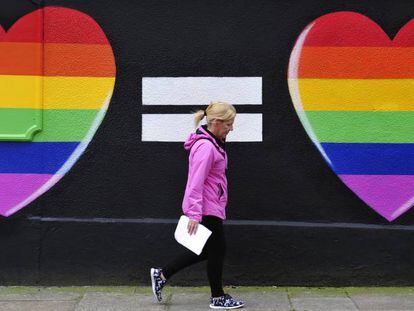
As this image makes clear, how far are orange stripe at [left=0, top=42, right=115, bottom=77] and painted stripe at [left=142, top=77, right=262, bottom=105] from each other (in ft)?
1.44

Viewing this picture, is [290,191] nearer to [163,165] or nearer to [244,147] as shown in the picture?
[244,147]

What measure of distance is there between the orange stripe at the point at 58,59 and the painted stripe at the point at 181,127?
61 centimetres

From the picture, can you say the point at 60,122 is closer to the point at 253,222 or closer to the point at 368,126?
the point at 253,222

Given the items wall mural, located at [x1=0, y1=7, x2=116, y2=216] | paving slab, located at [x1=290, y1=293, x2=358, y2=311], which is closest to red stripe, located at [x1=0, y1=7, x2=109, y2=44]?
wall mural, located at [x1=0, y1=7, x2=116, y2=216]

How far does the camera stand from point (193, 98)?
5.96 m

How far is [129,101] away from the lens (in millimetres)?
5996

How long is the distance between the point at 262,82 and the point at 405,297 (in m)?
2.33

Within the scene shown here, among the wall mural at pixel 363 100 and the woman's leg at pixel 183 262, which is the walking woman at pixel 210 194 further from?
the wall mural at pixel 363 100

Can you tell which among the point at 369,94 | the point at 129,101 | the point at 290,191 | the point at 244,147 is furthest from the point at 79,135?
the point at 369,94

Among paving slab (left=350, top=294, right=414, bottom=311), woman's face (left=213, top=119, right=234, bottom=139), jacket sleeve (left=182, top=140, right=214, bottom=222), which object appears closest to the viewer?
jacket sleeve (left=182, top=140, right=214, bottom=222)

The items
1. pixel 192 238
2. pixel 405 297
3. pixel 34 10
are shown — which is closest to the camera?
pixel 192 238

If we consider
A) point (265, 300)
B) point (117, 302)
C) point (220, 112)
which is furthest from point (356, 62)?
point (117, 302)

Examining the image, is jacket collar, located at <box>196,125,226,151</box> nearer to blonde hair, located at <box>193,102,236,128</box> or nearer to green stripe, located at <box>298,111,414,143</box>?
blonde hair, located at <box>193,102,236,128</box>

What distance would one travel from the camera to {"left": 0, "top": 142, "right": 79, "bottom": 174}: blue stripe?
235 inches
